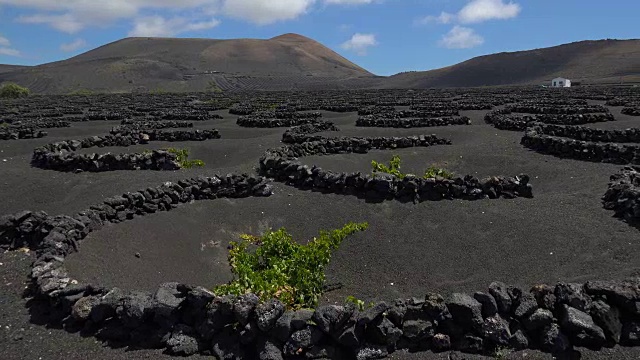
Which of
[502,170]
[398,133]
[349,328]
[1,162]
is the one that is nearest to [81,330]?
[349,328]

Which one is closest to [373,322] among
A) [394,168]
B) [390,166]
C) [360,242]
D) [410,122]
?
[360,242]

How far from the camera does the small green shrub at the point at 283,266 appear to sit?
9758 millimetres

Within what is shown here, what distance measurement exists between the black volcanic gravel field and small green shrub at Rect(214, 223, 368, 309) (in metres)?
0.36

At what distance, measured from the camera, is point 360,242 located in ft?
42.3

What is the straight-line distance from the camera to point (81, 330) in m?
7.96

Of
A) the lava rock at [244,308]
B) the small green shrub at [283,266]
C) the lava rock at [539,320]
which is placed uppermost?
the lava rock at [244,308]

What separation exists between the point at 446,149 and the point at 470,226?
11371 millimetres

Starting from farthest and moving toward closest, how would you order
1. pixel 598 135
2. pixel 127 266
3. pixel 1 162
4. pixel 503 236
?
pixel 598 135 → pixel 1 162 → pixel 503 236 → pixel 127 266

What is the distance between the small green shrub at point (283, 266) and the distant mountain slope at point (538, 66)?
131 meters

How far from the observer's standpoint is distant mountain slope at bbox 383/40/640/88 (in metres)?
134

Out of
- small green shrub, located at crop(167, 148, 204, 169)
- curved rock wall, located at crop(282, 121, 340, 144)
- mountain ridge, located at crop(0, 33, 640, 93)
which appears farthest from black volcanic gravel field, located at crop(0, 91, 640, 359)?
mountain ridge, located at crop(0, 33, 640, 93)

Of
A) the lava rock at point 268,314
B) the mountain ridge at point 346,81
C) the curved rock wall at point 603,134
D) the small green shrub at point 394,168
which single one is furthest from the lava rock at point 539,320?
the mountain ridge at point 346,81

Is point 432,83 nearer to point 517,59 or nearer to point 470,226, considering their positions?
point 517,59

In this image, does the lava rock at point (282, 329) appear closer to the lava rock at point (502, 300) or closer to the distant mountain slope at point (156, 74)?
the lava rock at point (502, 300)
